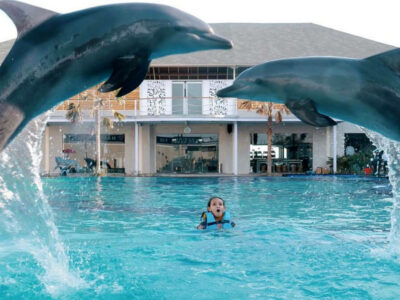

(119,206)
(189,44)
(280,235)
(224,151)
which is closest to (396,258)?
Result: (280,235)

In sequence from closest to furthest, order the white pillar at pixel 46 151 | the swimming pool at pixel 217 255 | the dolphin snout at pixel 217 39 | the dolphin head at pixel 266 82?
1. the dolphin snout at pixel 217 39
2. the dolphin head at pixel 266 82
3. the swimming pool at pixel 217 255
4. the white pillar at pixel 46 151

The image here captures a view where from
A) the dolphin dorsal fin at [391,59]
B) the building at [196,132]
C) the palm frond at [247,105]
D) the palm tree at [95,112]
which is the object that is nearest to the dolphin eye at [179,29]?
the dolphin dorsal fin at [391,59]

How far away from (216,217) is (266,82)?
4.04m

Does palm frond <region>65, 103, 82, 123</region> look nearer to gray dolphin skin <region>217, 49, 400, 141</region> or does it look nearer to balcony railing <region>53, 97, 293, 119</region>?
balcony railing <region>53, 97, 293, 119</region>

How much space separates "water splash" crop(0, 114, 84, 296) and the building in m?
13.9

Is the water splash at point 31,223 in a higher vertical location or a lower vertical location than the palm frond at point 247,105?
lower

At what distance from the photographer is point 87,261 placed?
5.74m

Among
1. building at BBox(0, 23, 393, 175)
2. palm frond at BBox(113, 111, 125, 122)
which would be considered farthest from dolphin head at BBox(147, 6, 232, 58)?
building at BBox(0, 23, 393, 175)

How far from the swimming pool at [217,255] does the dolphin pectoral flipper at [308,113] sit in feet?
6.06

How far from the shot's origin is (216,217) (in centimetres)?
742

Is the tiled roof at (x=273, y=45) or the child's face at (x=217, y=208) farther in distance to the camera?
the tiled roof at (x=273, y=45)

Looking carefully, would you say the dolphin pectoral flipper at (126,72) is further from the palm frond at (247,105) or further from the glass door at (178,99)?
the glass door at (178,99)

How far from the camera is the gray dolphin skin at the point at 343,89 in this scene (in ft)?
11.6

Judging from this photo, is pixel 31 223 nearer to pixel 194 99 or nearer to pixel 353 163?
pixel 194 99
